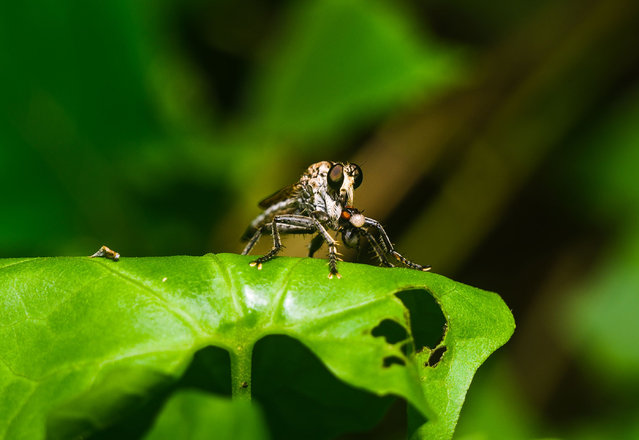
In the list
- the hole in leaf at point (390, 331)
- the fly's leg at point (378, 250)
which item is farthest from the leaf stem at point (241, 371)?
the fly's leg at point (378, 250)

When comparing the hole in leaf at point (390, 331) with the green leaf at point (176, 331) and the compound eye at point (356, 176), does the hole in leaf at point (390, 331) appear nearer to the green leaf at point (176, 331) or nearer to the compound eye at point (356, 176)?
the green leaf at point (176, 331)

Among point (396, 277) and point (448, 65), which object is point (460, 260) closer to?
point (448, 65)

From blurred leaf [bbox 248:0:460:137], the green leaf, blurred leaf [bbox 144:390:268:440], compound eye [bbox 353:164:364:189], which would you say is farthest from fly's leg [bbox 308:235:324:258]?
blurred leaf [bbox 248:0:460:137]

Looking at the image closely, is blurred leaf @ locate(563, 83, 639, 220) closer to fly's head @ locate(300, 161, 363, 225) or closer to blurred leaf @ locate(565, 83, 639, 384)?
blurred leaf @ locate(565, 83, 639, 384)

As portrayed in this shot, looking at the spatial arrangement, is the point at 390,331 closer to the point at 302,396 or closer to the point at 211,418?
the point at 302,396

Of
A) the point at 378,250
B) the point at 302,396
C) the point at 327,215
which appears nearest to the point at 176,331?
the point at 302,396

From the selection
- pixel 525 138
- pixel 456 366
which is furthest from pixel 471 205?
pixel 456 366
